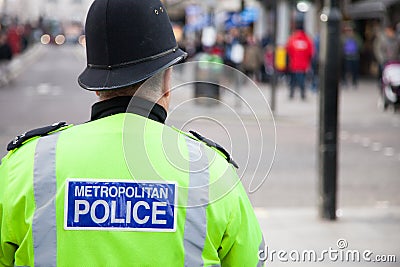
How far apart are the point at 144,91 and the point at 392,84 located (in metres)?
17.7

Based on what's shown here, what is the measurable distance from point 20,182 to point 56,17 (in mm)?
158022

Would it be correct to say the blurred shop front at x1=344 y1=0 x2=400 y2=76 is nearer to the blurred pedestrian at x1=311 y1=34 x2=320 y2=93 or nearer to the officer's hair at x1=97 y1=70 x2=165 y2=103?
the blurred pedestrian at x1=311 y1=34 x2=320 y2=93

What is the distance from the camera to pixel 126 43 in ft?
7.70

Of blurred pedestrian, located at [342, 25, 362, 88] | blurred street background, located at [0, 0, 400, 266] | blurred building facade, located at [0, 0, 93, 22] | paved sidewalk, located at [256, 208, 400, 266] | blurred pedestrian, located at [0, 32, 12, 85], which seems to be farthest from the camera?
blurred building facade, located at [0, 0, 93, 22]

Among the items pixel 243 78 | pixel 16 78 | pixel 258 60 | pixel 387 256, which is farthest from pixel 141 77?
pixel 16 78

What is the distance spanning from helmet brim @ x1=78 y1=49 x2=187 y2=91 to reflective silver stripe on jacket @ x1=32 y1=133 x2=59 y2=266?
249 millimetres

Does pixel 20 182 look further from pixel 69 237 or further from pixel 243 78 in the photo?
pixel 243 78

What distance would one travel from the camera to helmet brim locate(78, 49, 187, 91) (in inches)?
91.3

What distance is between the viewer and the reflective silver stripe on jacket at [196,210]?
224 cm

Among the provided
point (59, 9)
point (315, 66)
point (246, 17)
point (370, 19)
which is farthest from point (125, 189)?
point (59, 9)

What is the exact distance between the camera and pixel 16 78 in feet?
115

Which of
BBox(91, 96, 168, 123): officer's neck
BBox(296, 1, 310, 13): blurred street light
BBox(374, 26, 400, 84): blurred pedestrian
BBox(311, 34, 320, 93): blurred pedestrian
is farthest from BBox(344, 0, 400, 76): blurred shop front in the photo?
BBox(91, 96, 168, 123): officer's neck

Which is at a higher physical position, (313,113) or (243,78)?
(243,78)

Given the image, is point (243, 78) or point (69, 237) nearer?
point (69, 237)
